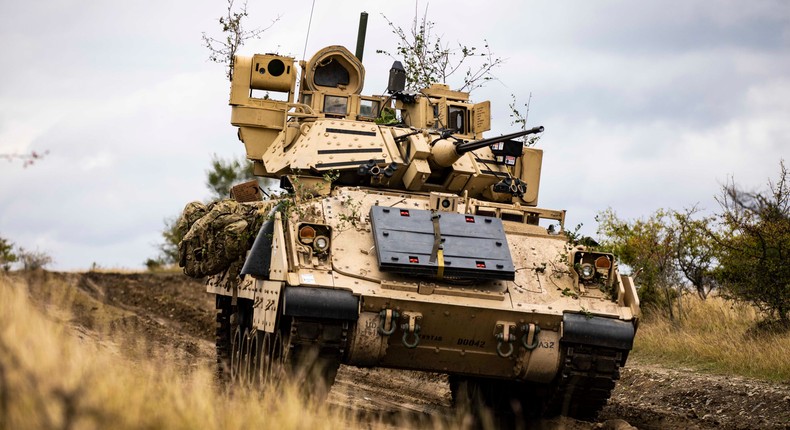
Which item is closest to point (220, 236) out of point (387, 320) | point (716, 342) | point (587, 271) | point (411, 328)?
point (387, 320)

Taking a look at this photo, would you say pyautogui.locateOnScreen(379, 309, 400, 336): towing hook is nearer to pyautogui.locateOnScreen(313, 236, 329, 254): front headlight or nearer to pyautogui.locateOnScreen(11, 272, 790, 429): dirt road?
pyautogui.locateOnScreen(313, 236, 329, 254): front headlight

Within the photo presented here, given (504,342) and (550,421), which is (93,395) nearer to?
(504,342)

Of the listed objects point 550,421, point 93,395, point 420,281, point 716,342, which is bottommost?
point 550,421

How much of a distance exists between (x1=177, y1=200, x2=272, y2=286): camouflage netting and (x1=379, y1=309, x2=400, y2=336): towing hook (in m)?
2.22

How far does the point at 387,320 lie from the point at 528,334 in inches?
47.7

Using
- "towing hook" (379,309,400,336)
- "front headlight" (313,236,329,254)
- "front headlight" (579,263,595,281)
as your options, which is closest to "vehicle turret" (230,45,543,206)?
"front headlight" (579,263,595,281)

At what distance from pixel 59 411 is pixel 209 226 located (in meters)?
7.12

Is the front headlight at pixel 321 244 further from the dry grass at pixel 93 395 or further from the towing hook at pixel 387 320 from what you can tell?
the dry grass at pixel 93 395

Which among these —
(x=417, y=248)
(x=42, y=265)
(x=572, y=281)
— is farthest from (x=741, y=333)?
(x=42, y=265)

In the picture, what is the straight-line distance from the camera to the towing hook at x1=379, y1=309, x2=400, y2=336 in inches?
408

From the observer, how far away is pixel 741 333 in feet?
55.9

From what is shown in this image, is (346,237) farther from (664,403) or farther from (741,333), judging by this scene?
(741,333)

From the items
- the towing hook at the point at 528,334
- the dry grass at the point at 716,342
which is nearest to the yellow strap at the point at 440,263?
the towing hook at the point at 528,334

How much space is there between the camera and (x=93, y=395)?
6457 mm
